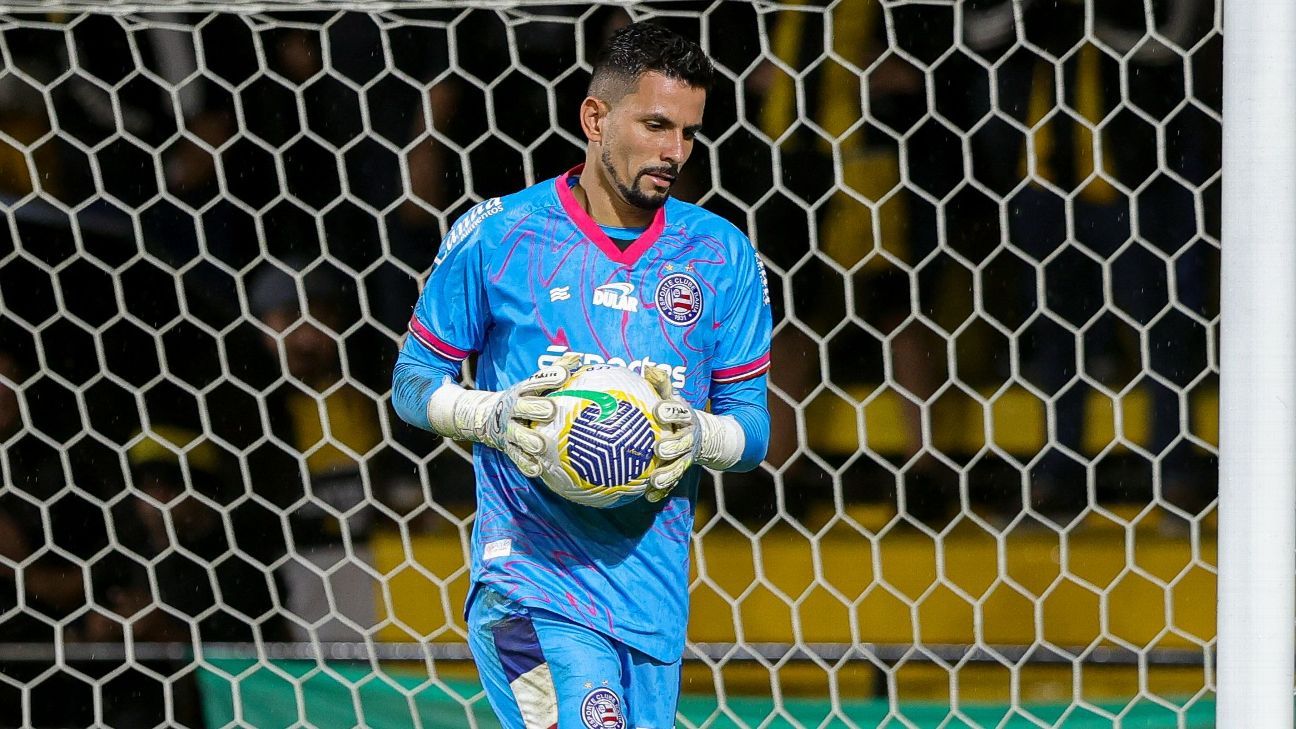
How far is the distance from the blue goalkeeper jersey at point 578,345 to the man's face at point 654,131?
8 centimetres

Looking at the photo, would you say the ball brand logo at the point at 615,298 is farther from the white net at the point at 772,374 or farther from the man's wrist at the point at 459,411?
the white net at the point at 772,374

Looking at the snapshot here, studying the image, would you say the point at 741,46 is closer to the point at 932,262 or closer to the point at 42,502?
the point at 932,262

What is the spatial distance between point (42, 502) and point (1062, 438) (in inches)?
73.1

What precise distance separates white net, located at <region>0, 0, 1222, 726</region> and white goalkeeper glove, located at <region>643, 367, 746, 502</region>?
3.33 ft

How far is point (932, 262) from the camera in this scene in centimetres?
270

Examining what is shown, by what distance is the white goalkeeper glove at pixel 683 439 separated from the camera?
1.50 meters

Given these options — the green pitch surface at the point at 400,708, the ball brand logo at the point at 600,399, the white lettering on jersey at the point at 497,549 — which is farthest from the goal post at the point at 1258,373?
the green pitch surface at the point at 400,708

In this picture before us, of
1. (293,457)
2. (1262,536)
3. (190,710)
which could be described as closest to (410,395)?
(1262,536)

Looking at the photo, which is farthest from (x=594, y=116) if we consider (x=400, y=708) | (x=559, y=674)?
(x=400, y=708)

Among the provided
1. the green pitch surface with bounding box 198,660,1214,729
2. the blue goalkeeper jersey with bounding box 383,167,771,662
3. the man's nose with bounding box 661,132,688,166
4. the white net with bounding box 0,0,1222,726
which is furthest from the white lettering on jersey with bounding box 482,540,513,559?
the green pitch surface with bounding box 198,660,1214,729

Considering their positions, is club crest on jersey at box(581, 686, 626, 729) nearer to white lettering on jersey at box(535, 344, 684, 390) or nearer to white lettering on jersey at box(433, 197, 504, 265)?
white lettering on jersey at box(535, 344, 684, 390)

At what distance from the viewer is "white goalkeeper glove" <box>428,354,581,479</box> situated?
1472mm

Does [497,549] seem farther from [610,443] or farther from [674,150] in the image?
[674,150]

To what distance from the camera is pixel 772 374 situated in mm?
2689
